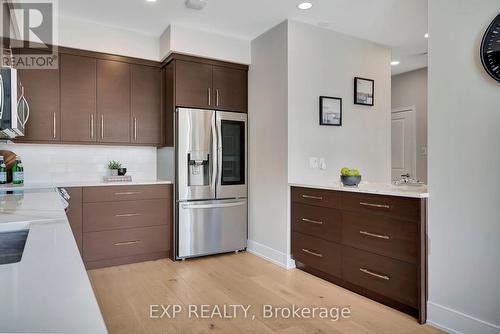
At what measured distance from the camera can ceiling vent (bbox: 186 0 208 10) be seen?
313 centimetres

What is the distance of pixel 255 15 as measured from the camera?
Answer: 344 cm

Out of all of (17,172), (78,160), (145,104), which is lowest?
(17,172)

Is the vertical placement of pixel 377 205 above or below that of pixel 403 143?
below

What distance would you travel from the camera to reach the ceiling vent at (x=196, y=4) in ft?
10.3

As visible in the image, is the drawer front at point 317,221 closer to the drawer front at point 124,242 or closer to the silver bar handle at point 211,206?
the silver bar handle at point 211,206

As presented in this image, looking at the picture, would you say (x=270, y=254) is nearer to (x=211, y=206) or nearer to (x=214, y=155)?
(x=211, y=206)

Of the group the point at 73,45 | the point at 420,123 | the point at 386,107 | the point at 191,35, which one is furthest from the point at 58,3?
the point at 420,123

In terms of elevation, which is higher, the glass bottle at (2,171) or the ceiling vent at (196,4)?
the ceiling vent at (196,4)

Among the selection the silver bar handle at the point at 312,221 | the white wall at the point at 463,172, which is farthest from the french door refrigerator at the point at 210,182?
the white wall at the point at 463,172

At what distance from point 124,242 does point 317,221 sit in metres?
2.07

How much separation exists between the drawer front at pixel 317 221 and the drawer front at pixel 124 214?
1.49 meters

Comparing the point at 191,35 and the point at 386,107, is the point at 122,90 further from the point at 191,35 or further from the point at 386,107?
the point at 386,107

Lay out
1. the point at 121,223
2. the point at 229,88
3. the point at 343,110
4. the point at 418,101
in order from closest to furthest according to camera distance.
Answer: the point at 121,223, the point at 343,110, the point at 229,88, the point at 418,101

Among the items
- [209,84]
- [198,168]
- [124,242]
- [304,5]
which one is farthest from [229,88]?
[124,242]
